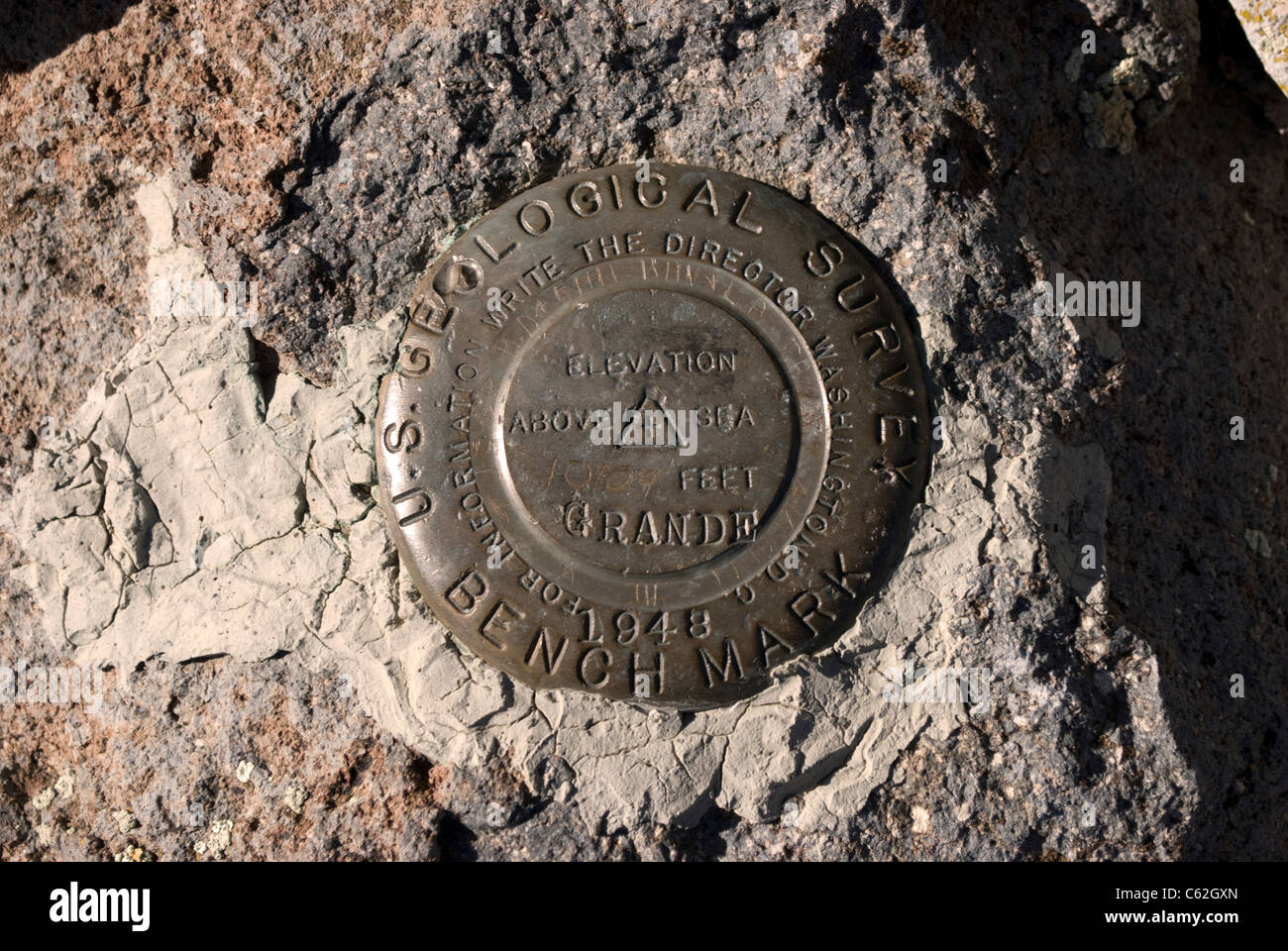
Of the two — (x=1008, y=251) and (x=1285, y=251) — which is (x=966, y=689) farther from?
(x=1285, y=251)

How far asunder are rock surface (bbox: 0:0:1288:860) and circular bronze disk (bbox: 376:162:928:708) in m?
0.11

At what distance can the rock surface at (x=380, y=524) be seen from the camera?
2307mm

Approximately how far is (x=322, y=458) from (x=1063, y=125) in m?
2.14

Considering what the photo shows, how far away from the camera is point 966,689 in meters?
2.32

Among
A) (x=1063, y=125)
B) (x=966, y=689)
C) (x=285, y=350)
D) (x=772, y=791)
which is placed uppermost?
(x=1063, y=125)

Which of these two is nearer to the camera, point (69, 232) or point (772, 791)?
point (772, 791)

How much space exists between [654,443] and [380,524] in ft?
2.19

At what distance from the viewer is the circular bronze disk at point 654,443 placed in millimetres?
2271

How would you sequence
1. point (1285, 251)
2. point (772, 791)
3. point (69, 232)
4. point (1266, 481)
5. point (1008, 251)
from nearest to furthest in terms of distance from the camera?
point (772, 791) → point (1008, 251) → point (69, 232) → point (1266, 481) → point (1285, 251)

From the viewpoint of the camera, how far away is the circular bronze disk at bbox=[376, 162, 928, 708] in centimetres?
227

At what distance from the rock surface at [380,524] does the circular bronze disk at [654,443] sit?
11 cm

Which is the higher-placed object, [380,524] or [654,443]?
[654,443]

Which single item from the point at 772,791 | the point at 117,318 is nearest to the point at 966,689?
the point at 772,791

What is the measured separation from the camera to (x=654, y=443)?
7.58 ft
